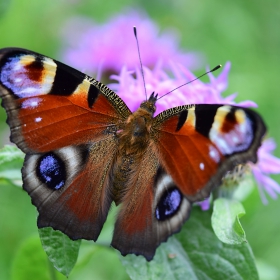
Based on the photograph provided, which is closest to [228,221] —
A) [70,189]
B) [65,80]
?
[70,189]

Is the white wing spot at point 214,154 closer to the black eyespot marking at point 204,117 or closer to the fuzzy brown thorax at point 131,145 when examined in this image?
the black eyespot marking at point 204,117

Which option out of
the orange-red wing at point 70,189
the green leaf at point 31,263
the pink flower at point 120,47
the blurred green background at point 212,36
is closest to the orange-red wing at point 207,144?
the orange-red wing at point 70,189

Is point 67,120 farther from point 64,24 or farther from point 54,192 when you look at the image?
point 64,24

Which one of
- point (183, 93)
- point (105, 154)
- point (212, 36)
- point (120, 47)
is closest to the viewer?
point (105, 154)

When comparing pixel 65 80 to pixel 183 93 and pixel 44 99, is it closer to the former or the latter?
pixel 44 99

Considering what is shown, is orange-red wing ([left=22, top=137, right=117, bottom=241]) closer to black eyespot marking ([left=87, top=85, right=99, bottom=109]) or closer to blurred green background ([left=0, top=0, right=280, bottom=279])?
black eyespot marking ([left=87, top=85, right=99, bottom=109])

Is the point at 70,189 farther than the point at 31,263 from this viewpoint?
No
